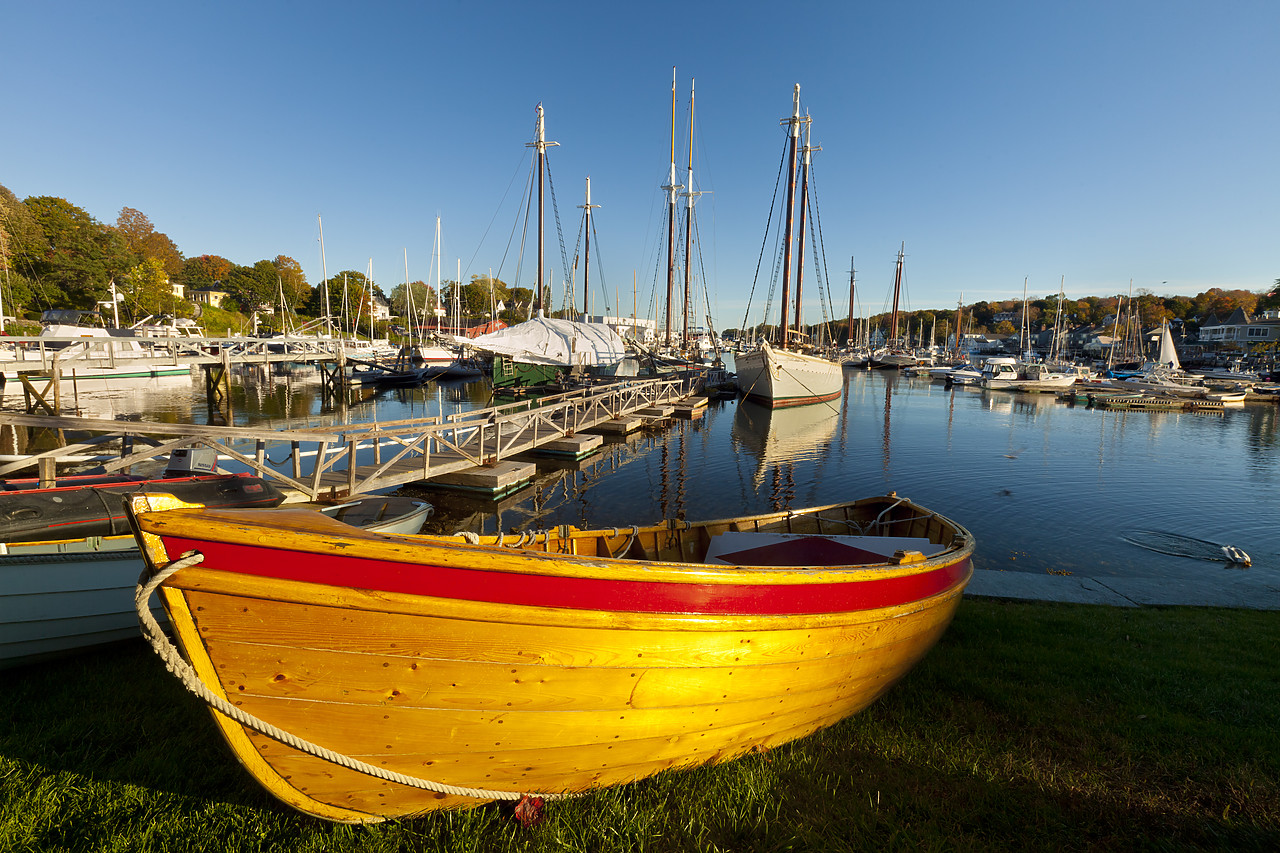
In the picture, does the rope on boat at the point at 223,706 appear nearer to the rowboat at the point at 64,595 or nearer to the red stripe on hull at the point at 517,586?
the red stripe on hull at the point at 517,586

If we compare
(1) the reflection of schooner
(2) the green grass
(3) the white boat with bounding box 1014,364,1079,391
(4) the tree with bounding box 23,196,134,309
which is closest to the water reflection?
(1) the reflection of schooner

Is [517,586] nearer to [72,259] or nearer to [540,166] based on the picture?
[540,166]

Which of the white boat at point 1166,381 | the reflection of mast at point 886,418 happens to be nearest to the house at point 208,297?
the reflection of mast at point 886,418

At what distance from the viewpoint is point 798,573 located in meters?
3.62

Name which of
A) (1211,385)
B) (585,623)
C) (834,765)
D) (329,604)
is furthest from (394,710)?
(1211,385)

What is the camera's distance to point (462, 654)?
2.97m

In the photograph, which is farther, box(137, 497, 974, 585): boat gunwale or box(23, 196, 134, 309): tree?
box(23, 196, 134, 309): tree

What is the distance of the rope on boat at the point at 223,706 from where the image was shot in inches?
100

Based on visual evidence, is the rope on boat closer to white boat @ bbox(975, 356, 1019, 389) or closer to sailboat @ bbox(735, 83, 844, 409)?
sailboat @ bbox(735, 83, 844, 409)

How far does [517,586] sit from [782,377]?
102ft

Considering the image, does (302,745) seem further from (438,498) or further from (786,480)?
(786,480)

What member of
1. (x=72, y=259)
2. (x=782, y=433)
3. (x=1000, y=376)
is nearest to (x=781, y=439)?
(x=782, y=433)

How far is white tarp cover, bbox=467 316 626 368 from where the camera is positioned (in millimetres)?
29719

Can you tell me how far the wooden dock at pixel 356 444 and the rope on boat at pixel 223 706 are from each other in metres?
5.38
